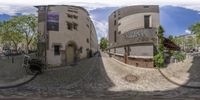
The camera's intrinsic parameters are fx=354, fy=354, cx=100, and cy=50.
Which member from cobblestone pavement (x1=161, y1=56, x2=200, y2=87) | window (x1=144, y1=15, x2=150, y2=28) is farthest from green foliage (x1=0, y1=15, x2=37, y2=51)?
cobblestone pavement (x1=161, y1=56, x2=200, y2=87)

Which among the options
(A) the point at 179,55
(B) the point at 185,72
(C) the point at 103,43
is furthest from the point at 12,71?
(B) the point at 185,72

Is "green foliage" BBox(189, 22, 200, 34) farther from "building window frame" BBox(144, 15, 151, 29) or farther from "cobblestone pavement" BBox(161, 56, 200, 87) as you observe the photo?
"building window frame" BBox(144, 15, 151, 29)

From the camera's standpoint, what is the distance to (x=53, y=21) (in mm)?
18781

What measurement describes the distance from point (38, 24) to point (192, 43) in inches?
313

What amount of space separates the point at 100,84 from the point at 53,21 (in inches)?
171

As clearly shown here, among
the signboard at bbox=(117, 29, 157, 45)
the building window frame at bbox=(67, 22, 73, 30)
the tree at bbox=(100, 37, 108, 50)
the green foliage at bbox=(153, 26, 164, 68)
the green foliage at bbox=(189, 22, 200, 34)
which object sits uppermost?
the building window frame at bbox=(67, 22, 73, 30)

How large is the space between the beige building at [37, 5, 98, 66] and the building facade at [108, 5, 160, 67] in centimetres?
126

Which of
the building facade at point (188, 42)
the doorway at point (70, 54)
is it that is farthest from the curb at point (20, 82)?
the building facade at point (188, 42)

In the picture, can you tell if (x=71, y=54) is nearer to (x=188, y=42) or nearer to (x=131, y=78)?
(x=131, y=78)

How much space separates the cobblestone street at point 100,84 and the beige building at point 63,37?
515 millimetres

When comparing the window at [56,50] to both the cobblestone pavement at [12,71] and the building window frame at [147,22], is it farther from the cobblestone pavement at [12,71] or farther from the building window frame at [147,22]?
the building window frame at [147,22]

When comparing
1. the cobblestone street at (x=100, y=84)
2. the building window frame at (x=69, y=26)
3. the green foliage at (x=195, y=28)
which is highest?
the building window frame at (x=69, y=26)

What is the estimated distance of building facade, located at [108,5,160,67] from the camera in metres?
17.1

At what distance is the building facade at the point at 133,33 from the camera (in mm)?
17094
